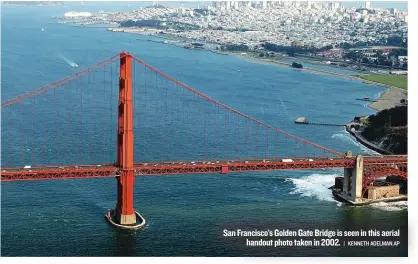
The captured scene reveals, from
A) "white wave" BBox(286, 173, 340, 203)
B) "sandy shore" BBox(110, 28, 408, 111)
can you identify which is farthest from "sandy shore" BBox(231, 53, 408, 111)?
"white wave" BBox(286, 173, 340, 203)

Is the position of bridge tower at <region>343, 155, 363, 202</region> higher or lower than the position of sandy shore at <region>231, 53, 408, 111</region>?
lower

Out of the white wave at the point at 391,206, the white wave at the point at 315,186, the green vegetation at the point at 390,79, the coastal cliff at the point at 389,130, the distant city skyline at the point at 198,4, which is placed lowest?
the white wave at the point at 391,206

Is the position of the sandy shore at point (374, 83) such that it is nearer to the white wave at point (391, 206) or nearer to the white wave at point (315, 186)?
the white wave at point (315, 186)

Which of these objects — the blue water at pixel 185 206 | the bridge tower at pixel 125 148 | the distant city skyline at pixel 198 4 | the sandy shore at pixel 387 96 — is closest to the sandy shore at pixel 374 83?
the sandy shore at pixel 387 96

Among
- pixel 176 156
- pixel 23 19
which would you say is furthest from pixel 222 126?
pixel 23 19

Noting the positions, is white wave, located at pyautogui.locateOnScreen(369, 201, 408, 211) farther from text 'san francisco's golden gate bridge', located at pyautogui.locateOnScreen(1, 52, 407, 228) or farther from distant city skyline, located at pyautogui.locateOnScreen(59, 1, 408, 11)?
distant city skyline, located at pyautogui.locateOnScreen(59, 1, 408, 11)

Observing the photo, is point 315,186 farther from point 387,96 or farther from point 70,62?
point 70,62

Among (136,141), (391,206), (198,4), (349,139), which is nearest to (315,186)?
(391,206)
